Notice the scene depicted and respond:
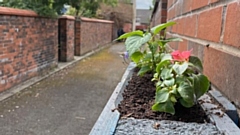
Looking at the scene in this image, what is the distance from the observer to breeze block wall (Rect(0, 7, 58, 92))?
187 inches

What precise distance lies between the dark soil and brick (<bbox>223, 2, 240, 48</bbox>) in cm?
26

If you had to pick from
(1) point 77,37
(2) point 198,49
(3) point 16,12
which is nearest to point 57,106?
(3) point 16,12

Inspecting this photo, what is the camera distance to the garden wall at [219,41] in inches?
33.3

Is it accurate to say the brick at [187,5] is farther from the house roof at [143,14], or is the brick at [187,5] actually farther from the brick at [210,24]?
the house roof at [143,14]

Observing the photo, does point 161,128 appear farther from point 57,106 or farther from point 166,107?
point 57,106

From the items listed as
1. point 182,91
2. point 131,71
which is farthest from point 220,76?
point 131,71

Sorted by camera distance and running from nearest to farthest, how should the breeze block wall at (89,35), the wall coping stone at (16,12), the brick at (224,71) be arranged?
the brick at (224,71) → the wall coping stone at (16,12) → the breeze block wall at (89,35)

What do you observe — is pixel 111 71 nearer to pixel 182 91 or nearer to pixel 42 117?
pixel 42 117

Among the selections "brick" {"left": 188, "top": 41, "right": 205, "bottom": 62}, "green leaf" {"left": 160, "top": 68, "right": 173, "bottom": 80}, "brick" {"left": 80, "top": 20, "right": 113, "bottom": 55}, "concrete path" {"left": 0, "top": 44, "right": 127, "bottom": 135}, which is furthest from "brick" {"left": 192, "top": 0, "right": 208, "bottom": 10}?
"brick" {"left": 80, "top": 20, "right": 113, "bottom": 55}

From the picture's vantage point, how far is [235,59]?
0.84 metres

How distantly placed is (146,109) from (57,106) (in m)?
3.48

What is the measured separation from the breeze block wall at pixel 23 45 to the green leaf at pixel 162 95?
4.36m

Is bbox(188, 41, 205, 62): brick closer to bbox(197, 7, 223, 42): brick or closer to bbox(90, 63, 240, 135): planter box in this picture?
bbox(197, 7, 223, 42): brick

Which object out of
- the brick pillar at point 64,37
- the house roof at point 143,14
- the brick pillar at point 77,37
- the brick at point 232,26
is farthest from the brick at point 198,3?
the house roof at point 143,14
